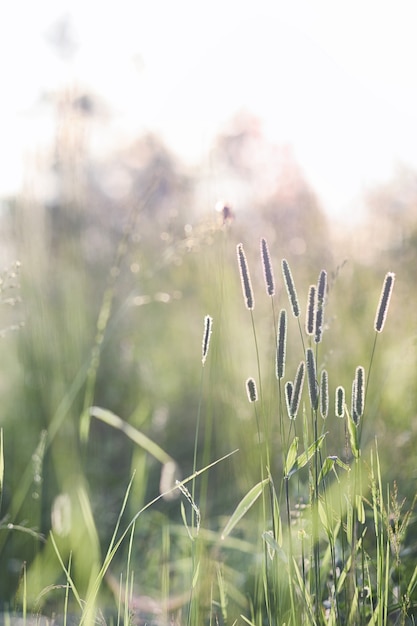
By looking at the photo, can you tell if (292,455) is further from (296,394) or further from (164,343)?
(164,343)

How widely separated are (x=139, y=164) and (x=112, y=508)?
4054mm

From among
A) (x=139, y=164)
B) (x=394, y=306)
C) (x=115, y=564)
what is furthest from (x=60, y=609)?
(x=139, y=164)

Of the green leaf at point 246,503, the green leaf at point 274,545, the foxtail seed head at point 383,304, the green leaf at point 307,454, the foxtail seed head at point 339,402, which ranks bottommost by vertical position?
the green leaf at point 274,545

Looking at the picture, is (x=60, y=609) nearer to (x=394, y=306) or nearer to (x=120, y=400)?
(x=120, y=400)

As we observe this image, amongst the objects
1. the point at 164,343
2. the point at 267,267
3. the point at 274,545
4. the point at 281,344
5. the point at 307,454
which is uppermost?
the point at 164,343

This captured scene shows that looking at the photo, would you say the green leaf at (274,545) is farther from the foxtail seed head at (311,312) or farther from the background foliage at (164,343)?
the background foliage at (164,343)

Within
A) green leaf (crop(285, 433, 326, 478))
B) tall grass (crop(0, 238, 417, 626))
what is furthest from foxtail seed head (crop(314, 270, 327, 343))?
green leaf (crop(285, 433, 326, 478))

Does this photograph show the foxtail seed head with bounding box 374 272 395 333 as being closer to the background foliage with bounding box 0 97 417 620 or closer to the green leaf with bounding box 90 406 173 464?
the background foliage with bounding box 0 97 417 620

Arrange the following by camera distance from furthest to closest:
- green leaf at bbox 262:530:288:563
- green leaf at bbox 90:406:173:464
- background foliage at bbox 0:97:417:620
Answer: background foliage at bbox 0:97:417:620, green leaf at bbox 90:406:173:464, green leaf at bbox 262:530:288:563

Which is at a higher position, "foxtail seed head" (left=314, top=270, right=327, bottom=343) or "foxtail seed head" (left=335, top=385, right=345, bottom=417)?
"foxtail seed head" (left=314, top=270, right=327, bottom=343)

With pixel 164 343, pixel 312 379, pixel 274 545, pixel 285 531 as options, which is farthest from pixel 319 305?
pixel 164 343

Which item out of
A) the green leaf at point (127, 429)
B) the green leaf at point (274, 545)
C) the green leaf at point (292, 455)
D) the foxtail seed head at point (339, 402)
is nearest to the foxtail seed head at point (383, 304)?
the foxtail seed head at point (339, 402)

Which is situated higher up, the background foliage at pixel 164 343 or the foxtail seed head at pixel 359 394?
the background foliage at pixel 164 343

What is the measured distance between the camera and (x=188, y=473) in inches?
104
